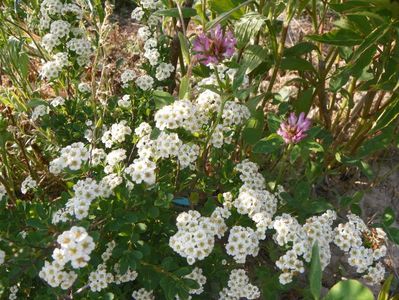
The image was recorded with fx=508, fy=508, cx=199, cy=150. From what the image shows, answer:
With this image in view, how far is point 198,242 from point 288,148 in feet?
1.42

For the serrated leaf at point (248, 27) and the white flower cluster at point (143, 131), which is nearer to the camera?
the serrated leaf at point (248, 27)

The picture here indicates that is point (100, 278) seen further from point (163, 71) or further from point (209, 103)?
point (163, 71)

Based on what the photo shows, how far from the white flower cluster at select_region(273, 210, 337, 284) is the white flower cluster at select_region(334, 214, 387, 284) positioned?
0.04 m

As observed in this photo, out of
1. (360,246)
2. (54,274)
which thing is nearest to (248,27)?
(360,246)

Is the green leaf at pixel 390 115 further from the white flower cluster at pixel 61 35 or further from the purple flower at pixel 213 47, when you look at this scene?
the white flower cluster at pixel 61 35

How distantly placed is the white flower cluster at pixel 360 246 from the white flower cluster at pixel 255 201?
21 centimetres

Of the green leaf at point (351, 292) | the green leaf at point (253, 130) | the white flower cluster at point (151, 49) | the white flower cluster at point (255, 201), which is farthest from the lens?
the white flower cluster at point (151, 49)

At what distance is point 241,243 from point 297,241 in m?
0.15

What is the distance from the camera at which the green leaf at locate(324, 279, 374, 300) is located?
1.17 meters

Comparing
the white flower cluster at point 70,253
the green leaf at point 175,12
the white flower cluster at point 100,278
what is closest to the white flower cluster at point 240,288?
the white flower cluster at point 100,278

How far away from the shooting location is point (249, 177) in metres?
1.59

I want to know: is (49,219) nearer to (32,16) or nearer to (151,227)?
(151,227)

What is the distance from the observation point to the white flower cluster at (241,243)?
1388mm

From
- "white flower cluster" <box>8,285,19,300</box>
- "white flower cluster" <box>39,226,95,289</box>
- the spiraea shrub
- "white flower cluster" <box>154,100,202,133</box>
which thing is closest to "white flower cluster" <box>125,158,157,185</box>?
the spiraea shrub
